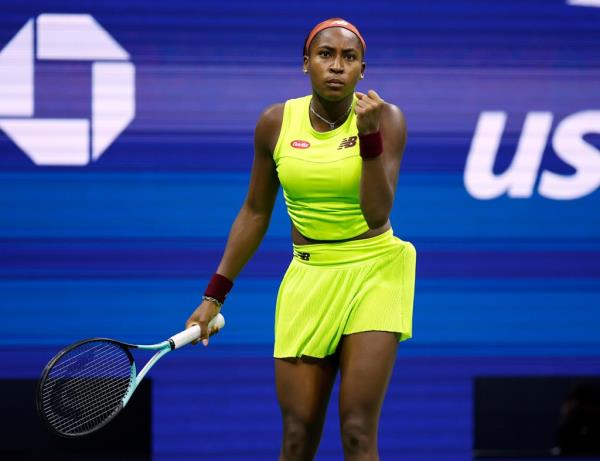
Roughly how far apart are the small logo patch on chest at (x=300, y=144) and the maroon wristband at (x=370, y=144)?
331mm

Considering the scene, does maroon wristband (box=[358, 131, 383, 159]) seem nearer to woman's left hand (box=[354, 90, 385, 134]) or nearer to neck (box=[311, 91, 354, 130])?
woman's left hand (box=[354, 90, 385, 134])

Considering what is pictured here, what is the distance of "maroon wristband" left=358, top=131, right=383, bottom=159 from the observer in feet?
10.8

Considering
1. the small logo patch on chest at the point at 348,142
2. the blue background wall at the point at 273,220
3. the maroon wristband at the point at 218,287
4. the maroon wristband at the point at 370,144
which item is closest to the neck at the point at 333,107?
the small logo patch on chest at the point at 348,142

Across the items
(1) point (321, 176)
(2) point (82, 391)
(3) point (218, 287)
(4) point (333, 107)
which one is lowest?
(2) point (82, 391)

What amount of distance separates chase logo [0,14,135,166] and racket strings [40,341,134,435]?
1.57 m

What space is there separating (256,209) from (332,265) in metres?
0.36

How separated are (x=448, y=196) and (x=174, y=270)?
1.28 metres

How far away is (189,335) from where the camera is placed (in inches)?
142

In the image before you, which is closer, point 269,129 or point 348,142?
point 348,142

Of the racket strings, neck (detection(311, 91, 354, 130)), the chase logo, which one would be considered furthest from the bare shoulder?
the chase logo

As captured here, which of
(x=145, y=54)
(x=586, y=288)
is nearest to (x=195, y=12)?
(x=145, y=54)

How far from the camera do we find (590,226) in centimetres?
526

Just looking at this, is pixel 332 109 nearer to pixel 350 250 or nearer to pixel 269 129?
pixel 269 129

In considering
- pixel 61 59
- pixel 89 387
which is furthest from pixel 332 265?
pixel 61 59
